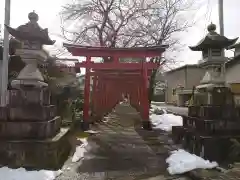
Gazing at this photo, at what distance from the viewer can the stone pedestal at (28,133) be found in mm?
6215

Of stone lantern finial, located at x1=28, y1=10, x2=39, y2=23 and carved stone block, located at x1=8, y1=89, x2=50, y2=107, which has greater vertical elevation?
stone lantern finial, located at x1=28, y1=10, x2=39, y2=23

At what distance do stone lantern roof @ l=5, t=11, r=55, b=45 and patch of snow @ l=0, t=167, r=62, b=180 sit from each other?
3301 millimetres

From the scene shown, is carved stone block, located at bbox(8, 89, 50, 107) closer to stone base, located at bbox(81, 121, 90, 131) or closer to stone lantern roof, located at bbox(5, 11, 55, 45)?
stone lantern roof, located at bbox(5, 11, 55, 45)

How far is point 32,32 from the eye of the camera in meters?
6.99

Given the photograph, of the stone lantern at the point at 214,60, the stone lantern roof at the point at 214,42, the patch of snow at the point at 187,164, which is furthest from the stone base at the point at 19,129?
the stone lantern roof at the point at 214,42

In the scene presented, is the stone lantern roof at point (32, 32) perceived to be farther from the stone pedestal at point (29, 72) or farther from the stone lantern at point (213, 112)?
the stone lantern at point (213, 112)

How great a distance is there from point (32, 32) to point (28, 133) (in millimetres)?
2628

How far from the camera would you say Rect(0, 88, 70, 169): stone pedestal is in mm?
6215

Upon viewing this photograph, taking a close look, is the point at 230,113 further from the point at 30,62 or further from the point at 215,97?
the point at 30,62

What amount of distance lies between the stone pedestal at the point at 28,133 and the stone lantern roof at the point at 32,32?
4.47 ft

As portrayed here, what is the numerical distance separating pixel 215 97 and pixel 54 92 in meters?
9.16

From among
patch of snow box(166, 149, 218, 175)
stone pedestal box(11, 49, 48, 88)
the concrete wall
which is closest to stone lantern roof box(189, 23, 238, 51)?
patch of snow box(166, 149, 218, 175)

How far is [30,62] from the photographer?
7.14 meters

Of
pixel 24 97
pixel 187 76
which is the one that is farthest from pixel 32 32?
pixel 187 76
